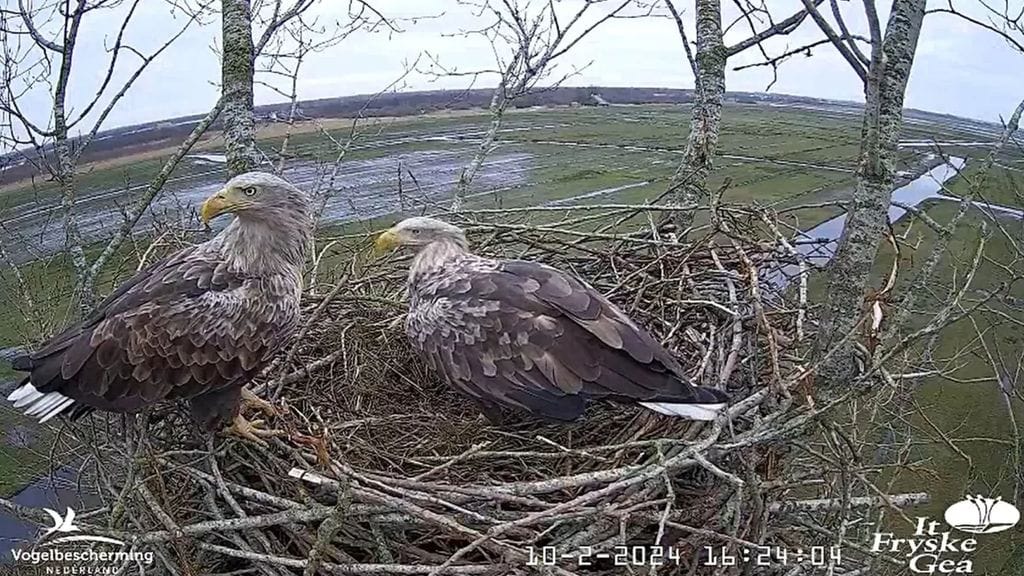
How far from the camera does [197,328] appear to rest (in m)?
3.34

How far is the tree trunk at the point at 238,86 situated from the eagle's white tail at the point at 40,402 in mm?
1396

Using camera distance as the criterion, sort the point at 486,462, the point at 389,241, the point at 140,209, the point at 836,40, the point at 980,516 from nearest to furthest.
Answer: the point at 836,40 < the point at 486,462 < the point at 140,209 < the point at 389,241 < the point at 980,516

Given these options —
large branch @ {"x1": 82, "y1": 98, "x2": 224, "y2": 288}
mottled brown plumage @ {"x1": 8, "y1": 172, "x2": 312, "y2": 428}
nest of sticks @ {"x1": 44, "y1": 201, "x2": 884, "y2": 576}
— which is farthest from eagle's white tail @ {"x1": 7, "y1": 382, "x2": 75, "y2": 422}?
large branch @ {"x1": 82, "y1": 98, "x2": 224, "y2": 288}

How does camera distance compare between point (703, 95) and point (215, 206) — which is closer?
point (215, 206)

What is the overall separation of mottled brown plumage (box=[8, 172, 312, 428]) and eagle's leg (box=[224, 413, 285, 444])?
0.05 metres

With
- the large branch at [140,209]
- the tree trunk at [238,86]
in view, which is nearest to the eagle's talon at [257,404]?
the large branch at [140,209]

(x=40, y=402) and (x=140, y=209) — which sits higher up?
(x=140, y=209)

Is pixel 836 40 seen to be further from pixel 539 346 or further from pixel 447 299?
pixel 447 299

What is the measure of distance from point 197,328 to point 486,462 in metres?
1.38

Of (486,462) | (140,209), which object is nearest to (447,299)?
(486,462)

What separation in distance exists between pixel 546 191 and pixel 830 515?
347 inches

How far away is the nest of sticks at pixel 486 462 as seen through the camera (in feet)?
9.34

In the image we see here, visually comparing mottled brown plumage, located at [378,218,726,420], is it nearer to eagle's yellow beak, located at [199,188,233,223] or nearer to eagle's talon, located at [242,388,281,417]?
eagle's talon, located at [242,388,281,417]

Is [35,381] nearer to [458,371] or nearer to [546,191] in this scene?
[458,371]
